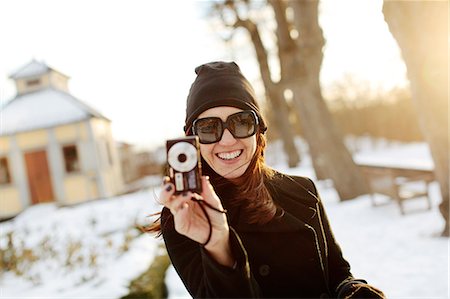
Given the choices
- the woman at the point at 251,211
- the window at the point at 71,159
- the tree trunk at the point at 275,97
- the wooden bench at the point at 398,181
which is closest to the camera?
the woman at the point at 251,211

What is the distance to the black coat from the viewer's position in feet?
5.55

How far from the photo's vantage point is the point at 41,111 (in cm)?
2458

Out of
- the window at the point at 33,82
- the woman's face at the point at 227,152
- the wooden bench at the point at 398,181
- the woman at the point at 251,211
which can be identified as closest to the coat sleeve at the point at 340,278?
the woman at the point at 251,211

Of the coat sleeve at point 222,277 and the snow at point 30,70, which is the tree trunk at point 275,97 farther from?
the coat sleeve at point 222,277

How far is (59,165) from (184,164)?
23.9 m

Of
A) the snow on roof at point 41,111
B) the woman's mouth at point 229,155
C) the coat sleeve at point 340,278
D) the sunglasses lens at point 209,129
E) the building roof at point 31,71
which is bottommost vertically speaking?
the coat sleeve at point 340,278

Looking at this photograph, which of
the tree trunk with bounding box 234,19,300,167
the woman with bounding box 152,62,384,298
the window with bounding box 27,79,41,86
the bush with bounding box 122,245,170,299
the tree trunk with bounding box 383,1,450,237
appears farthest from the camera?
the window with bounding box 27,79,41,86

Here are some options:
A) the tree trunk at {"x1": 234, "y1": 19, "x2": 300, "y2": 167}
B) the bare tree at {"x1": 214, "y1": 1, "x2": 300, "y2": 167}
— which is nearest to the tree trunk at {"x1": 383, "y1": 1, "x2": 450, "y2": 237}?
the bare tree at {"x1": 214, "y1": 1, "x2": 300, "y2": 167}

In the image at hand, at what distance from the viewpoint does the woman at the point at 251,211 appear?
6.69ft

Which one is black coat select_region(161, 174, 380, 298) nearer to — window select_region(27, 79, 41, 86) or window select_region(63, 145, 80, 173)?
window select_region(63, 145, 80, 173)

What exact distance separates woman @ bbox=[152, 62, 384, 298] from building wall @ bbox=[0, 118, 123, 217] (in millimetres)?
22774

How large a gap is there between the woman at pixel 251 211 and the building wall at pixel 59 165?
22.8m

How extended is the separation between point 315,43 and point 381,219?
473cm

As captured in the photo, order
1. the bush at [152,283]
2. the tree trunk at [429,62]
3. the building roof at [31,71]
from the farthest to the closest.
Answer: the building roof at [31,71]
the tree trunk at [429,62]
the bush at [152,283]
